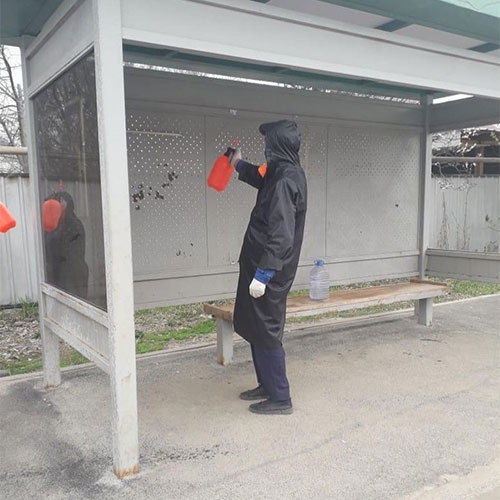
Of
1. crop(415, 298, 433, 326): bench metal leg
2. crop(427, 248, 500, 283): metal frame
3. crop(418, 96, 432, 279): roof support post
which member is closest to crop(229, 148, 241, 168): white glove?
crop(415, 298, 433, 326): bench metal leg

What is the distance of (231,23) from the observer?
7.91ft

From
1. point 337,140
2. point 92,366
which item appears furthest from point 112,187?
point 337,140

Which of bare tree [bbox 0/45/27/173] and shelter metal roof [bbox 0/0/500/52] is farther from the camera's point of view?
bare tree [bbox 0/45/27/173]

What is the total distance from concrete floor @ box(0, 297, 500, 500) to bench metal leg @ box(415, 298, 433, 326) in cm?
71

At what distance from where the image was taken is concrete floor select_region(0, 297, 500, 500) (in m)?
2.29

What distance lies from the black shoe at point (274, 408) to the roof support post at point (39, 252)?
147 cm

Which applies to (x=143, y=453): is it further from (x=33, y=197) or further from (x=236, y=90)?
(x=236, y=90)

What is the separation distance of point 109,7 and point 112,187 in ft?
2.52

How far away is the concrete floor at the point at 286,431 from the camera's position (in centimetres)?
229

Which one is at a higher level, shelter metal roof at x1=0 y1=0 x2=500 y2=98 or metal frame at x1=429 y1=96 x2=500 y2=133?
shelter metal roof at x1=0 y1=0 x2=500 y2=98

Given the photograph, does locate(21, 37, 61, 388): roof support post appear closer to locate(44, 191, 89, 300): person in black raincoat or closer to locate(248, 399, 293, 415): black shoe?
locate(44, 191, 89, 300): person in black raincoat

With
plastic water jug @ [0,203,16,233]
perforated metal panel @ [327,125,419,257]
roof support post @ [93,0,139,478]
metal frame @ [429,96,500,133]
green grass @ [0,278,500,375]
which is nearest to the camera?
roof support post @ [93,0,139,478]

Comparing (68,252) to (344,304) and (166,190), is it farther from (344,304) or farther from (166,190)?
(344,304)

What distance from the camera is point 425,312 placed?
5.02m
